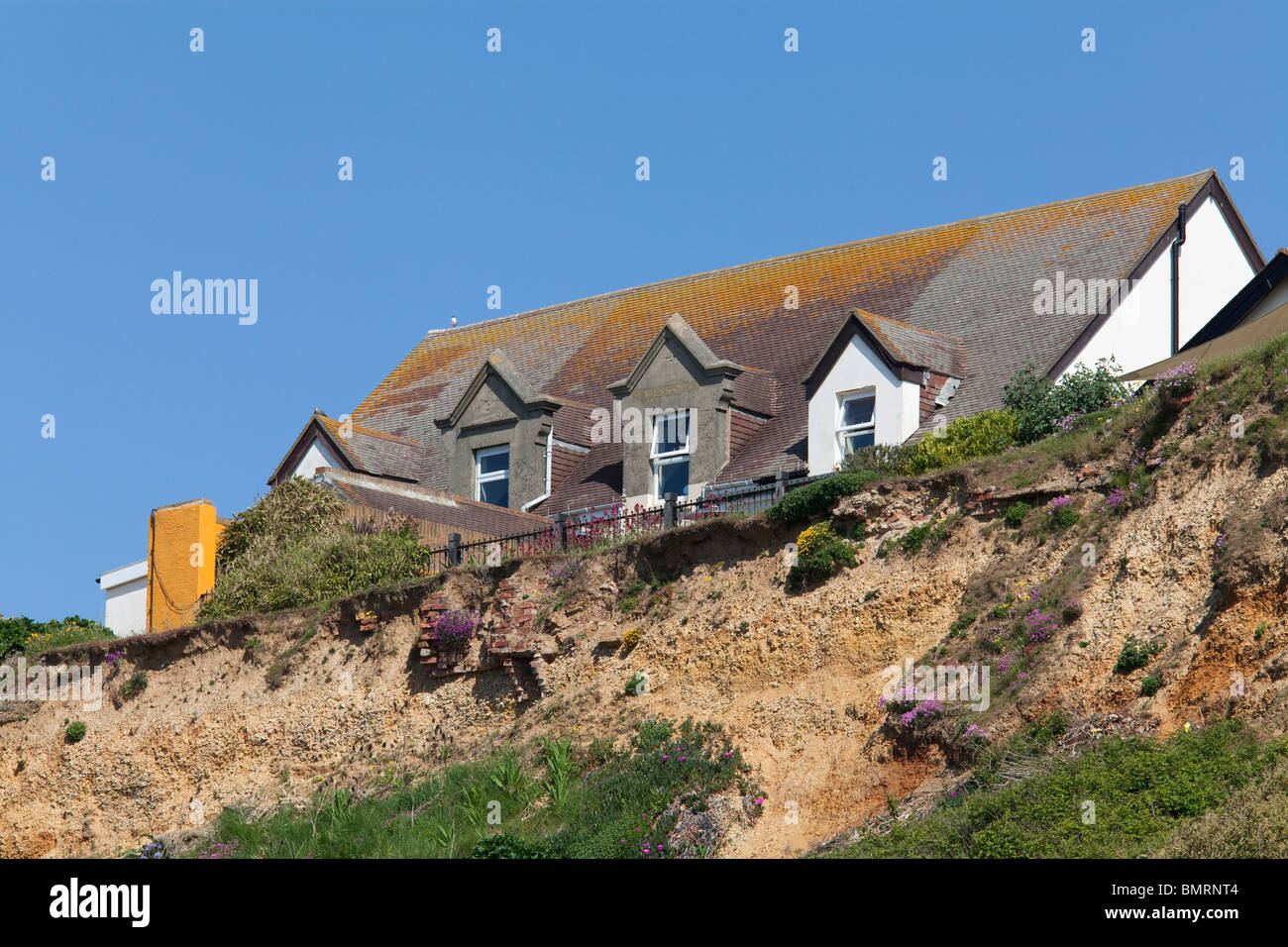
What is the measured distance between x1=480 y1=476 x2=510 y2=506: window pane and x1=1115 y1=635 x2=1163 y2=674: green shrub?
17.1m

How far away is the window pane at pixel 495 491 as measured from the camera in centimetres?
3713

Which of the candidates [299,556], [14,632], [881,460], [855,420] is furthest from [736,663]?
[14,632]

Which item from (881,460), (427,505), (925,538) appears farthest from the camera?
(427,505)

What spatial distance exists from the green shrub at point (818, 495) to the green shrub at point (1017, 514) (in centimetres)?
251

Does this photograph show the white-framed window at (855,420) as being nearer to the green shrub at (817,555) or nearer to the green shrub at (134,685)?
the green shrub at (817,555)

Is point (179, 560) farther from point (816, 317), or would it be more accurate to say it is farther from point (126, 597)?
point (816, 317)

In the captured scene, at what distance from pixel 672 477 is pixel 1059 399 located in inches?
334

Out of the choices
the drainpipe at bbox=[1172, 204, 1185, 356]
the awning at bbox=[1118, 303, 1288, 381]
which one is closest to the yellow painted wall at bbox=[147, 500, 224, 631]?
the awning at bbox=[1118, 303, 1288, 381]

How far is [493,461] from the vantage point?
3756 centimetres

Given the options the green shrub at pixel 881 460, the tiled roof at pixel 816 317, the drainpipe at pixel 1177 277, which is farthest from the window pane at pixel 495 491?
the drainpipe at pixel 1177 277

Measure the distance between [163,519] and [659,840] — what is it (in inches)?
608
